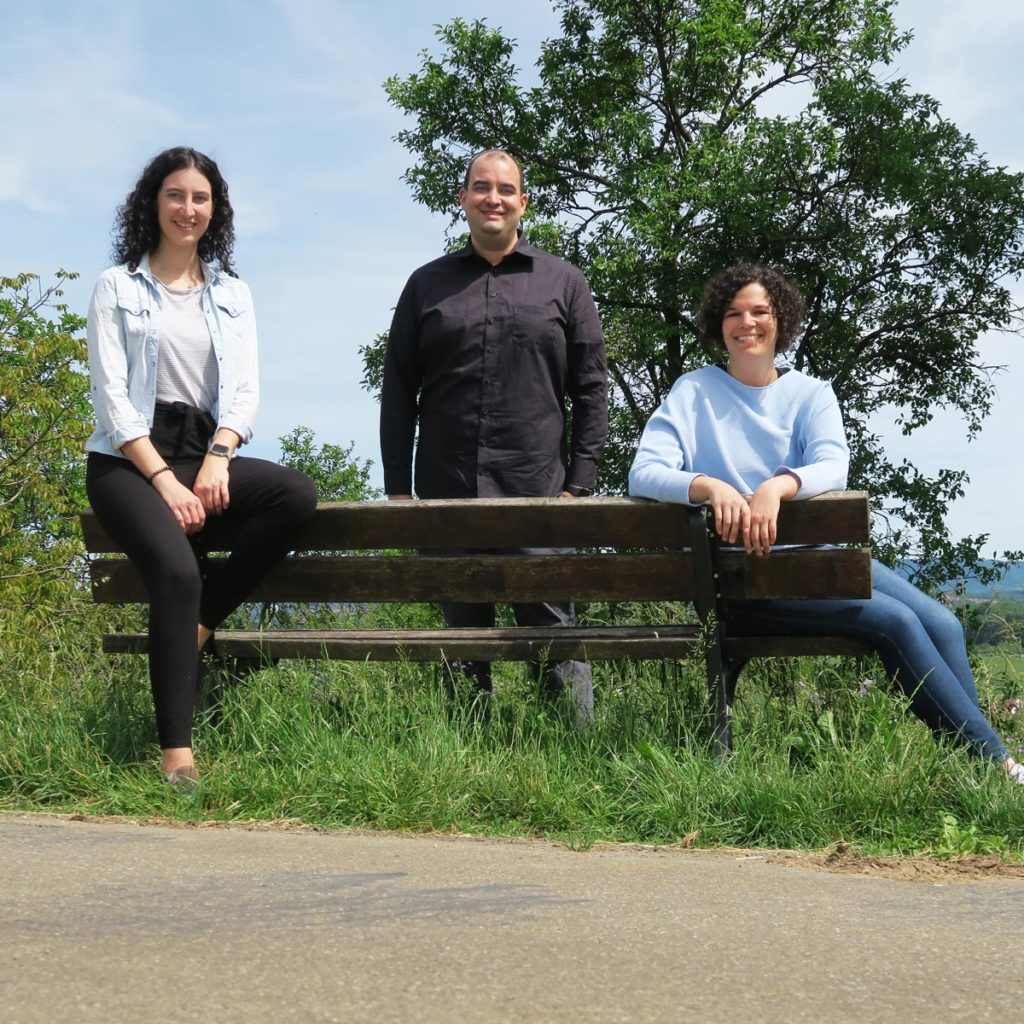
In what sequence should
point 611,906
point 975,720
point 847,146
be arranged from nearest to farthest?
point 611,906 → point 975,720 → point 847,146

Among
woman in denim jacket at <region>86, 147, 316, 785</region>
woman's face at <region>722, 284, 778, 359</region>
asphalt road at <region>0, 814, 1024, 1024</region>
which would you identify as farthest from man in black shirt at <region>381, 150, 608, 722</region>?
asphalt road at <region>0, 814, 1024, 1024</region>

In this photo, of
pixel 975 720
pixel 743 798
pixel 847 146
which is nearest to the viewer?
pixel 743 798

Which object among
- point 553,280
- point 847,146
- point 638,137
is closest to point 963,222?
point 847,146

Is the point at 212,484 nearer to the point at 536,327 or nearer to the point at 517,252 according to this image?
the point at 536,327

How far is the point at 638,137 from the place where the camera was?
80.7 feet

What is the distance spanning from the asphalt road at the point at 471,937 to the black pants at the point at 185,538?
812 millimetres

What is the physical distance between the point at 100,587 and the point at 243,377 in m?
0.97

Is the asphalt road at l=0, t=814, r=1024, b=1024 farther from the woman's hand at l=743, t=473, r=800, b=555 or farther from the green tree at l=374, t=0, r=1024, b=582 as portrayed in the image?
the green tree at l=374, t=0, r=1024, b=582

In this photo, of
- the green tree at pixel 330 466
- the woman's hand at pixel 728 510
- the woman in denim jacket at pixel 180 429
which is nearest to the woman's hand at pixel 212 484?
the woman in denim jacket at pixel 180 429

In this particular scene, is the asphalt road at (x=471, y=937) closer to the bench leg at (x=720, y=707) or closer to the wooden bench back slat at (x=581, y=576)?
the bench leg at (x=720, y=707)

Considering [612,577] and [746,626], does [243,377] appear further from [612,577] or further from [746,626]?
[746,626]

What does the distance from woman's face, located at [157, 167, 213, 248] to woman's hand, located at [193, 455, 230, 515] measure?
0.80 meters

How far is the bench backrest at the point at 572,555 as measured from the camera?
4.38m

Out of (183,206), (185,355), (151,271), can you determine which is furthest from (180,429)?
(183,206)
